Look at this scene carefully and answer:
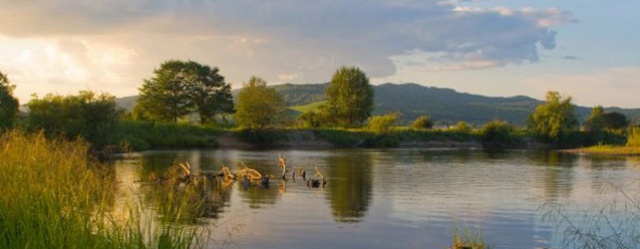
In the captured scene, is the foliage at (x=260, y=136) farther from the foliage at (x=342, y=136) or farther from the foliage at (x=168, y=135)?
the foliage at (x=342, y=136)

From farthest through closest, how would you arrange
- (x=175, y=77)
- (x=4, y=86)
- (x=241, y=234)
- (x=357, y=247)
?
(x=175, y=77) < (x=4, y=86) < (x=241, y=234) < (x=357, y=247)

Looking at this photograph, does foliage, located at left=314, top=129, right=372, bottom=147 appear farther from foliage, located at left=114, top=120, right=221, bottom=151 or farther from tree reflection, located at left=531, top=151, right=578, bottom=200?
tree reflection, located at left=531, top=151, right=578, bottom=200

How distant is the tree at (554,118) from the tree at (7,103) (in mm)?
83304

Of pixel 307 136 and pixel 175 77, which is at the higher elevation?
pixel 175 77

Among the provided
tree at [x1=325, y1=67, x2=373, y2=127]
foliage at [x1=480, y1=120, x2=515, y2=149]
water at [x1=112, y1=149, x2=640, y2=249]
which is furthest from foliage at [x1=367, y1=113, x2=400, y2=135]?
water at [x1=112, y1=149, x2=640, y2=249]

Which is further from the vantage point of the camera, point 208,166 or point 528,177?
point 208,166

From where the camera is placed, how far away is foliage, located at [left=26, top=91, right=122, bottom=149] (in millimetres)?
63188

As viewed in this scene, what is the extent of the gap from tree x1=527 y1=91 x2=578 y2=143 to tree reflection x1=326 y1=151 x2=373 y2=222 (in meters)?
67.0

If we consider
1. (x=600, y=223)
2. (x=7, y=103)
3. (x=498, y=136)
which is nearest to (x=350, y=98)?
(x=498, y=136)

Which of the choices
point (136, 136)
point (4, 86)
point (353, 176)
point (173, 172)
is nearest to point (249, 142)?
point (136, 136)

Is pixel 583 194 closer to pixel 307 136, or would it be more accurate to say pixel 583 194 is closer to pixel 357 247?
pixel 357 247

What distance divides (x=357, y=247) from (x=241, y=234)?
151 inches

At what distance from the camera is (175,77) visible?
115500 mm

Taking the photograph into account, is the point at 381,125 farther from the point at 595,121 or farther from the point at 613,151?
the point at 595,121
